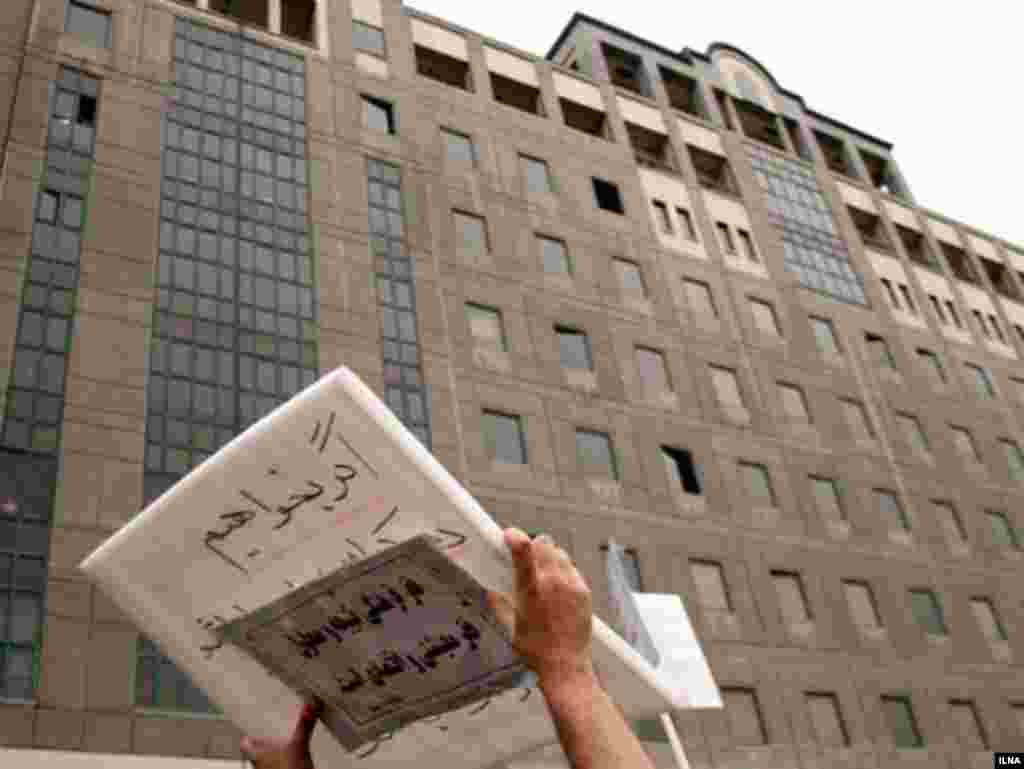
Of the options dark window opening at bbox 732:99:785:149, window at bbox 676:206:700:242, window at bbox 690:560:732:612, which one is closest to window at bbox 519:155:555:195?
window at bbox 676:206:700:242

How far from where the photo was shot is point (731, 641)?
23.1 metres

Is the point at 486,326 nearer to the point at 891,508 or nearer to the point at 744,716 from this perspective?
the point at 744,716

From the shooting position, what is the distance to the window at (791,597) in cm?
2475

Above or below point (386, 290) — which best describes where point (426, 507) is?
below

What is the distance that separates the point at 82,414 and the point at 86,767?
6.23m

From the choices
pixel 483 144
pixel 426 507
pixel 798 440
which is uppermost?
pixel 483 144

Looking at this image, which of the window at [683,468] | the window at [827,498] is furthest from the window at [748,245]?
the window at [683,468]

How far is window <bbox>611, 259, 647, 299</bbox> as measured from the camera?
2862cm

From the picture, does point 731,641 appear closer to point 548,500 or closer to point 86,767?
point 548,500

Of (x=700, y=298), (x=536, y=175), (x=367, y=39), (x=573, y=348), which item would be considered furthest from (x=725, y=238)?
(x=367, y=39)

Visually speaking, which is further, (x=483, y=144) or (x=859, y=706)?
(x=483, y=144)

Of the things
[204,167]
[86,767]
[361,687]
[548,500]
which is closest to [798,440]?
[548,500]

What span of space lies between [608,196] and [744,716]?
16304 mm

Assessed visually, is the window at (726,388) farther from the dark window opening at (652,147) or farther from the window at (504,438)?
the dark window opening at (652,147)
